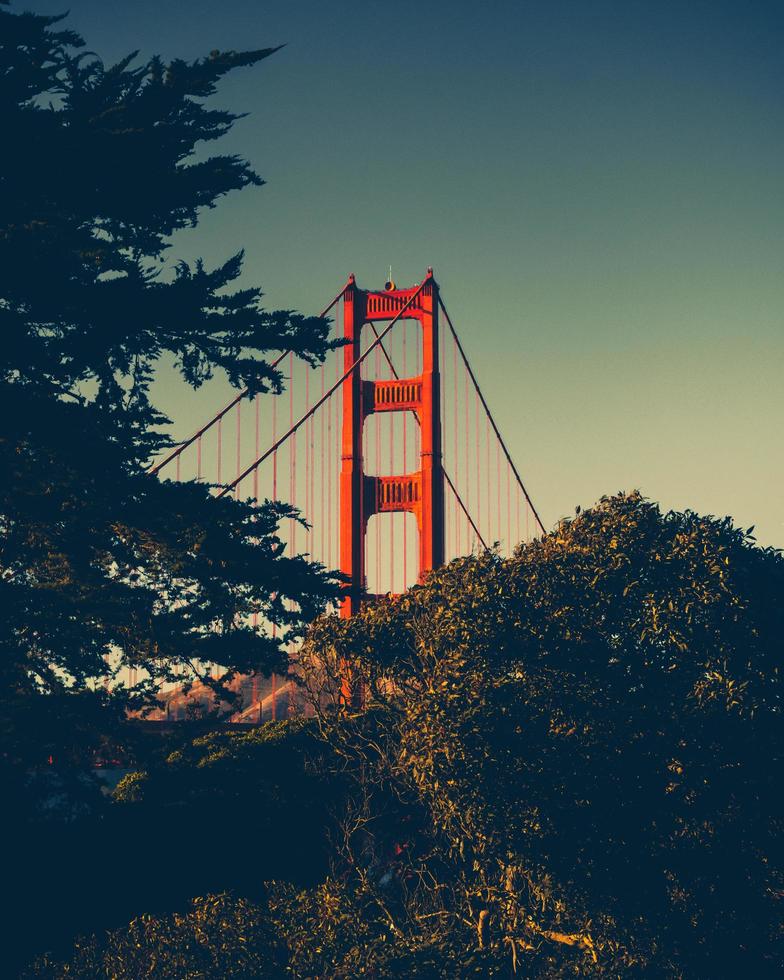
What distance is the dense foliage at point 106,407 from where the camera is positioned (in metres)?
15.5

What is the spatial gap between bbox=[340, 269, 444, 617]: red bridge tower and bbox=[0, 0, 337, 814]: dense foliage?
19986 mm

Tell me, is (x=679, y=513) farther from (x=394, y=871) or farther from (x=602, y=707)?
(x=394, y=871)

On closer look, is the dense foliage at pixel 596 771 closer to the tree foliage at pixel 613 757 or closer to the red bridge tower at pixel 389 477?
the tree foliage at pixel 613 757

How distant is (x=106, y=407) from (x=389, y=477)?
1030 inches

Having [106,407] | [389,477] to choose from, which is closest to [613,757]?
[106,407]

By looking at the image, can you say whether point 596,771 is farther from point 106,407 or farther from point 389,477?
point 389,477

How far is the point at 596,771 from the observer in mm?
16609

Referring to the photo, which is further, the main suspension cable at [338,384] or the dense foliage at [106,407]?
the main suspension cable at [338,384]

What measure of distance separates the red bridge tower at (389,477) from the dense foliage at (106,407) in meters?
20.0

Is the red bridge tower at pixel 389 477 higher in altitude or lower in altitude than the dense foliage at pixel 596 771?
higher

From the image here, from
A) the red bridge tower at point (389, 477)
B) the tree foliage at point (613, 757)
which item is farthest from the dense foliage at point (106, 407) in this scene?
the red bridge tower at point (389, 477)

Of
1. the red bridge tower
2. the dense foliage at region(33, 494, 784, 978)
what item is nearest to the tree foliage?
the dense foliage at region(33, 494, 784, 978)

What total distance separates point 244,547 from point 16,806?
455cm

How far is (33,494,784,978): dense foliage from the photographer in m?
16.7
